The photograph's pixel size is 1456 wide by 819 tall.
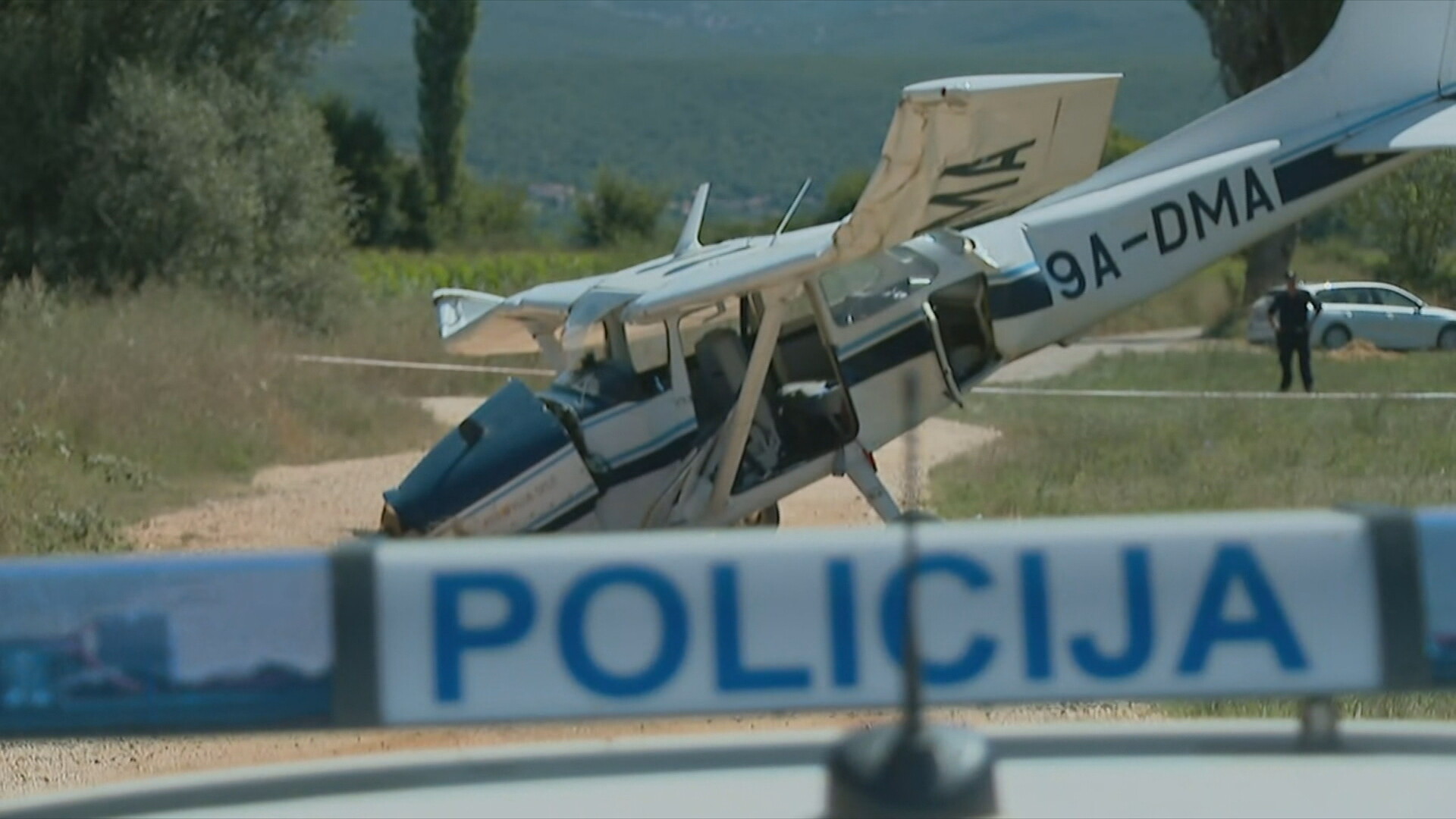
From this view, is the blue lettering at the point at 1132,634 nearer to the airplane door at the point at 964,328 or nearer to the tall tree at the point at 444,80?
the airplane door at the point at 964,328

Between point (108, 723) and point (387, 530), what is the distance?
7.92 m

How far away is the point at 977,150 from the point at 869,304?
78.8 inches

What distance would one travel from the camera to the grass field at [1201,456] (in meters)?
12.9

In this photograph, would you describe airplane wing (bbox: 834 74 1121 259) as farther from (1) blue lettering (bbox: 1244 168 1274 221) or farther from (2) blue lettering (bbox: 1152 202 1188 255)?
(1) blue lettering (bbox: 1244 168 1274 221)

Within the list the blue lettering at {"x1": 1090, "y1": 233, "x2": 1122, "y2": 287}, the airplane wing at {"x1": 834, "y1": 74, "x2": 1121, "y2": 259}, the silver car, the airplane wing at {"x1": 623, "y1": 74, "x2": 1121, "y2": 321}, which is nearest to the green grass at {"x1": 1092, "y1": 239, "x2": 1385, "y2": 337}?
the silver car

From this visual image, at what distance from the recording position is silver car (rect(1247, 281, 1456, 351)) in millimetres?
28250

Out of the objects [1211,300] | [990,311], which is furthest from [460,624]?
[1211,300]

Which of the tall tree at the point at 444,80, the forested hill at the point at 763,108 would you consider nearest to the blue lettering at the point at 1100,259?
the tall tree at the point at 444,80

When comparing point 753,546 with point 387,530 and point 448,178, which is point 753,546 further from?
point 448,178

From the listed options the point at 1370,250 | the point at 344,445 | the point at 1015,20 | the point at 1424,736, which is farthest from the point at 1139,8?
the point at 1424,736

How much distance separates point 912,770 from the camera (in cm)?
245

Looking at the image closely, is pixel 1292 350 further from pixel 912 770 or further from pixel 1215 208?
pixel 912 770

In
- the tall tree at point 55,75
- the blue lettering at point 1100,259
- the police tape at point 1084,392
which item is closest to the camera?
the blue lettering at point 1100,259

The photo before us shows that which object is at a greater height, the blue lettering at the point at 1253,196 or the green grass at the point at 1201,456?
the blue lettering at the point at 1253,196
